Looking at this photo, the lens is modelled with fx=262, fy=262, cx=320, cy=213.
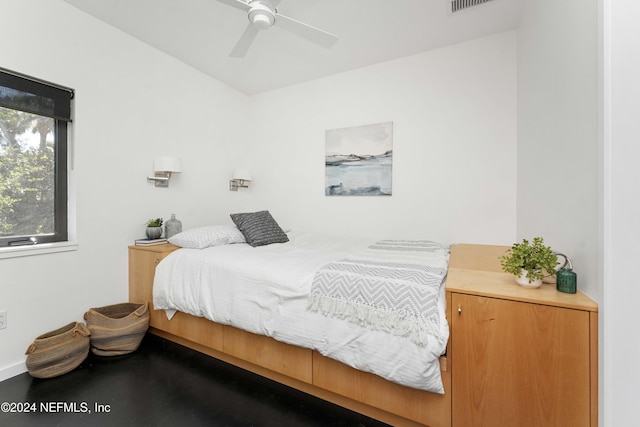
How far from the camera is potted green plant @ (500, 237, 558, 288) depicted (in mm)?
1130

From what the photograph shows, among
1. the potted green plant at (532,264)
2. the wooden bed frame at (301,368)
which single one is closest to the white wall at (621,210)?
the potted green plant at (532,264)

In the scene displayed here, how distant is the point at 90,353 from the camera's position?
1.95 m

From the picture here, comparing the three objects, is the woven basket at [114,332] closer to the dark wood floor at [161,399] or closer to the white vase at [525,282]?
the dark wood floor at [161,399]

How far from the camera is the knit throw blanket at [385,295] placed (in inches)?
45.3

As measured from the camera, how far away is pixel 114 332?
191cm

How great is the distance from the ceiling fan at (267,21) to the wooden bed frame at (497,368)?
177 cm

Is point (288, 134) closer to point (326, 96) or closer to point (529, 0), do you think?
point (326, 96)

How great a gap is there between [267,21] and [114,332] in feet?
7.92

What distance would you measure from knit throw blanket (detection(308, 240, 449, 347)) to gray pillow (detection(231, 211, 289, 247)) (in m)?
1.01

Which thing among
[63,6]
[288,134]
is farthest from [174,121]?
[288,134]

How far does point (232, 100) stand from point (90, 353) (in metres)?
2.93

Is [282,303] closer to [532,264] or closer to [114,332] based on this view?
[532,264]

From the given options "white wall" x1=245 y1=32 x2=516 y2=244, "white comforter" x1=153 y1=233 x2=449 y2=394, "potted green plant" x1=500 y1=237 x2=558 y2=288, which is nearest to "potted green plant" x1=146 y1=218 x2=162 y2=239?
"white comforter" x1=153 y1=233 x2=449 y2=394

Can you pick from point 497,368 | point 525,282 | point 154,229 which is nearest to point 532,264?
point 525,282
